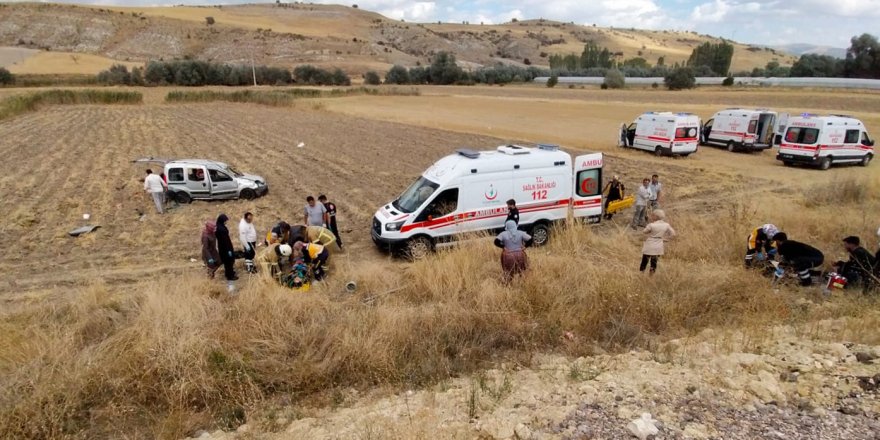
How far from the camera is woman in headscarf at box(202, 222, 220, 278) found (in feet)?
32.0

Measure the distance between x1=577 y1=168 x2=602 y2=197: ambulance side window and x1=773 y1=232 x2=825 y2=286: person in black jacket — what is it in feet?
14.3

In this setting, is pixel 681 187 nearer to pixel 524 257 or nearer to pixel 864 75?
pixel 524 257

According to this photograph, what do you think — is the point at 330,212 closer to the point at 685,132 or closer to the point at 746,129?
the point at 685,132

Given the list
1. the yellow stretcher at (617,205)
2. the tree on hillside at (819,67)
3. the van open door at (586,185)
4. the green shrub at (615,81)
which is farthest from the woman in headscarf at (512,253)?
the tree on hillside at (819,67)

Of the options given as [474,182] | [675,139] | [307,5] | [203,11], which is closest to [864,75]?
[675,139]

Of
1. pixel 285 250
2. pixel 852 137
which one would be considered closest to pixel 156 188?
pixel 285 250

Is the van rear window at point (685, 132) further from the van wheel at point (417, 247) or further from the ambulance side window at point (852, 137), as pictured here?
the van wheel at point (417, 247)

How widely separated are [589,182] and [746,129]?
17.7 m

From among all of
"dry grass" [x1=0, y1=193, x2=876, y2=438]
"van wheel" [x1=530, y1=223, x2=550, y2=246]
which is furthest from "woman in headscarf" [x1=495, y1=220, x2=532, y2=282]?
"van wheel" [x1=530, y1=223, x2=550, y2=246]

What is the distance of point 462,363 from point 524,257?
280cm

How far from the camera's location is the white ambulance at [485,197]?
1073 centimetres

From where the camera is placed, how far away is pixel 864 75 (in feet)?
211

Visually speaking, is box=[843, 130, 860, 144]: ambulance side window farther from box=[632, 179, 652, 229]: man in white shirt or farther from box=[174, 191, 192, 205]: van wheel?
box=[174, 191, 192, 205]: van wheel

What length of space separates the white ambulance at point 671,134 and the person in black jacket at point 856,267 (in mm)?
15620
